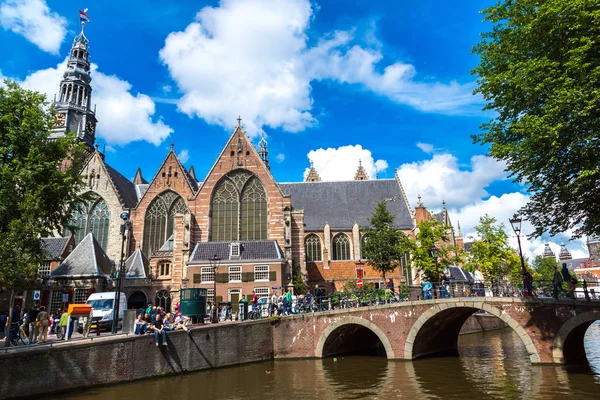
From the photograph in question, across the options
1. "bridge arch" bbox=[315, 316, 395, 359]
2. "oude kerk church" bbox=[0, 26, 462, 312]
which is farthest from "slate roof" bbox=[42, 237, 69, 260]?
"bridge arch" bbox=[315, 316, 395, 359]

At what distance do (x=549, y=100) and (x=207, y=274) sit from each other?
976 inches

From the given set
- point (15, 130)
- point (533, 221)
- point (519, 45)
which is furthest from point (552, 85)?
point (15, 130)

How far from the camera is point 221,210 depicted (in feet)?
123

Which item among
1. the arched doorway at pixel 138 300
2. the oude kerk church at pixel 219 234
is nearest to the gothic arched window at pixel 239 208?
the oude kerk church at pixel 219 234

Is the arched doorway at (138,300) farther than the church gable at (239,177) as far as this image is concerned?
No

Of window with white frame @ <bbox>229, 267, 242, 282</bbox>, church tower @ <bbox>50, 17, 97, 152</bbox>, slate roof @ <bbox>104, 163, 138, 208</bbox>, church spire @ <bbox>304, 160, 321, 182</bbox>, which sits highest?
church tower @ <bbox>50, 17, 97, 152</bbox>

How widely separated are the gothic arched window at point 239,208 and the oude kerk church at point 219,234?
9cm

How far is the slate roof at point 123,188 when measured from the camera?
42.0 meters

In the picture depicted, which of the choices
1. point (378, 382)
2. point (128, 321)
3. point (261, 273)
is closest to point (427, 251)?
point (261, 273)

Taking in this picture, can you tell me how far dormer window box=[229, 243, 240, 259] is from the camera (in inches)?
1232

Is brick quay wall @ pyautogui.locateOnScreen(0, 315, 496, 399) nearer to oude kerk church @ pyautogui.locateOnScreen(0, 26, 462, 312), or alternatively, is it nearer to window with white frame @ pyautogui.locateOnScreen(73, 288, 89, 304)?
oude kerk church @ pyautogui.locateOnScreen(0, 26, 462, 312)

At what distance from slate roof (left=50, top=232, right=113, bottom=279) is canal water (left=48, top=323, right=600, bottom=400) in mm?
15631

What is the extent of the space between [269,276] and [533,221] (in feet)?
62.2

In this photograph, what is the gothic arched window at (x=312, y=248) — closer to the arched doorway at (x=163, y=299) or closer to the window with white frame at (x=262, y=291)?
the window with white frame at (x=262, y=291)
